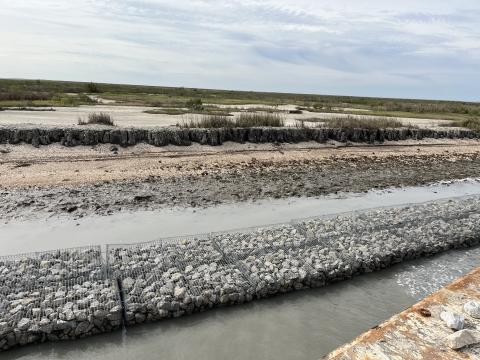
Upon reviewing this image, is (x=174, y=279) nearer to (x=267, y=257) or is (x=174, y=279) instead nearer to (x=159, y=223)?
(x=267, y=257)

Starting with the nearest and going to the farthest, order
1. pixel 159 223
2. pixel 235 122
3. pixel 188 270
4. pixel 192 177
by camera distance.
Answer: pixel 188 270 → pixel 159 223 → pixel 192 177 → pixel 235 122

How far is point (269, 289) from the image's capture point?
731 cm

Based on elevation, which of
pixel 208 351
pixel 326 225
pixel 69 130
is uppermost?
pixel 69 130

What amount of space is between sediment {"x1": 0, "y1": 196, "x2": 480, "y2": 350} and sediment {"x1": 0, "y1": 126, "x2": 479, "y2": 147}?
1108 cm

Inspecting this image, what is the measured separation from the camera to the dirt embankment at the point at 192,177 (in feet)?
40.4

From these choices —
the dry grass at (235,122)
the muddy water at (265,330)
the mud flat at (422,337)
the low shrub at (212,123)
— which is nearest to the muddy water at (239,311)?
the muddy water at (265,330)

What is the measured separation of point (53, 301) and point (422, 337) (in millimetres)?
5050

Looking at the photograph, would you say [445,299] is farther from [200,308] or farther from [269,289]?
[200,308]

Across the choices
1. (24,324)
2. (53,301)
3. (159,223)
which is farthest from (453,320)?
(159,223)

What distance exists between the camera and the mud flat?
448cm

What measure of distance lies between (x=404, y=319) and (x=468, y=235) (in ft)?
21.7

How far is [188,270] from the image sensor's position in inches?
289

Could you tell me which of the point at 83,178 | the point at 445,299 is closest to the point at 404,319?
the point at 445,299

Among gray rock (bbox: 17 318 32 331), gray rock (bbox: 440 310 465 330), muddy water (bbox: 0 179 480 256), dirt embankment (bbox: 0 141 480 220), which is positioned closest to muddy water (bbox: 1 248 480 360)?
gray rock (bbox: 17 318 32 331)
